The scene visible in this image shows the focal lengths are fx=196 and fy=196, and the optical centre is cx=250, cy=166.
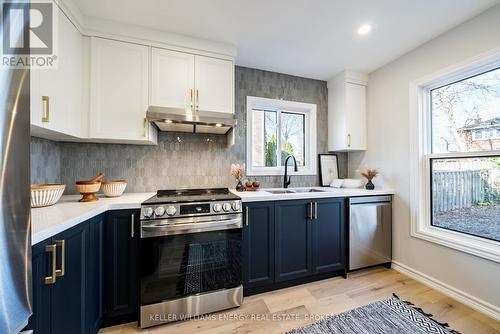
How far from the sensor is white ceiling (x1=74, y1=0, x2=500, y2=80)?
5.27ft

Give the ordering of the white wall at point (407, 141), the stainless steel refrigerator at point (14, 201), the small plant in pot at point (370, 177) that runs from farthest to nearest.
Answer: the small plant in pot at point (370, 177) < the white wall at point (407, 141) < the stainless steel refrigerator at point (14, 201)

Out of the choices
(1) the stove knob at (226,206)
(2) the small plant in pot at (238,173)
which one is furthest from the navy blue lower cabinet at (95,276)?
(2) the small plant in pot at (238,173)

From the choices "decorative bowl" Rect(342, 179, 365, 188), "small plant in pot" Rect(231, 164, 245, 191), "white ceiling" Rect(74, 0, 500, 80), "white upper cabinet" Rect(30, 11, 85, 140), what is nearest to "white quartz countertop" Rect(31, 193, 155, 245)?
"white upper cabinet" Rect(30, 11, 85, 140)

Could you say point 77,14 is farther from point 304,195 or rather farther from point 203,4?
point 304,195

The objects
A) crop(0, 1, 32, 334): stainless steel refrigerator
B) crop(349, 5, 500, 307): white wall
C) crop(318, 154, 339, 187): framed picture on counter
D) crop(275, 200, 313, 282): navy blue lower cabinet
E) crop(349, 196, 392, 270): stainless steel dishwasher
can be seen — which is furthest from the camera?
crop(318, 154, 339, 187): framed picture on counter

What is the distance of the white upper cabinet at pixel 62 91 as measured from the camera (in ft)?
4.14

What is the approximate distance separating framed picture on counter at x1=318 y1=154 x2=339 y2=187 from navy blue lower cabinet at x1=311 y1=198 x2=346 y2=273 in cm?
72

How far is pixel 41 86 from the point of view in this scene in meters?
1.28

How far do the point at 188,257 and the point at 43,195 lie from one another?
1100 mm

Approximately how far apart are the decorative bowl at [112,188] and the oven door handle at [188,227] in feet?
1.85

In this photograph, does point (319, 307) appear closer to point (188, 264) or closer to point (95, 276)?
point (188, 264)

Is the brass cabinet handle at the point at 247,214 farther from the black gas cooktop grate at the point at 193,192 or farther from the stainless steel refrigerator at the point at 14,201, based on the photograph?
the stainless steel refrigerator at the point at 14,201

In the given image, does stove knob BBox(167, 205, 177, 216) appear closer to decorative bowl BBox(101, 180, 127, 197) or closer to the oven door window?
the oven door window

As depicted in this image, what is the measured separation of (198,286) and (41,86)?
72.0 inches
